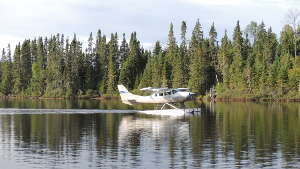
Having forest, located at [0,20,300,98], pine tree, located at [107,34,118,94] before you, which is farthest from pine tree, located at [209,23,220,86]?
pine tree, located at [107,34,118,94]

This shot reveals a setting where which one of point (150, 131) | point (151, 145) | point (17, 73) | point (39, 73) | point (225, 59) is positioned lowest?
point (151, 145)

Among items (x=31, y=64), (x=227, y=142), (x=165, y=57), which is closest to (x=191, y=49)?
(x=165, y=57)

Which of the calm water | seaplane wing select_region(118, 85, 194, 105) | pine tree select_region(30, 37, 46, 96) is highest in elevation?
pine tree select_region(30, 37, 46, 96)

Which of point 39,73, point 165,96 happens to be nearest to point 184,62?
point 39,73

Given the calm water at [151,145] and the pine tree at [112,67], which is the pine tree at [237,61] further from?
the calm water at [151,145]

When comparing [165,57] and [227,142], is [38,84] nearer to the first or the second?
[165,57]

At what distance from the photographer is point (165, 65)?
11112 centimetres

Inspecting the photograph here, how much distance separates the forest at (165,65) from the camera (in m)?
95.2

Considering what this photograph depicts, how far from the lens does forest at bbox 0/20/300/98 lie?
9519 centimetres

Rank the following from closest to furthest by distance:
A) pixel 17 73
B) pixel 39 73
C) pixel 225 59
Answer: pixel 225 59
pixel 39 73
pixel 17 73

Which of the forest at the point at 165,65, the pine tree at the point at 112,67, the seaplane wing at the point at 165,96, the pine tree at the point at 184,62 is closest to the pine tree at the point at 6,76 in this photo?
the forest at the point at 165,65

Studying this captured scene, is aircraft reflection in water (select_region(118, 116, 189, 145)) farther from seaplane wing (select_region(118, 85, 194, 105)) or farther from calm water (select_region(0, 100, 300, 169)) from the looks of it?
seaplane wing (select_region(118, 85, 194, 105))

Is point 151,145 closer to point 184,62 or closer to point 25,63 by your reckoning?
point 184,62

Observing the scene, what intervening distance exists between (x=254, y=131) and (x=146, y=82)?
269 ft
